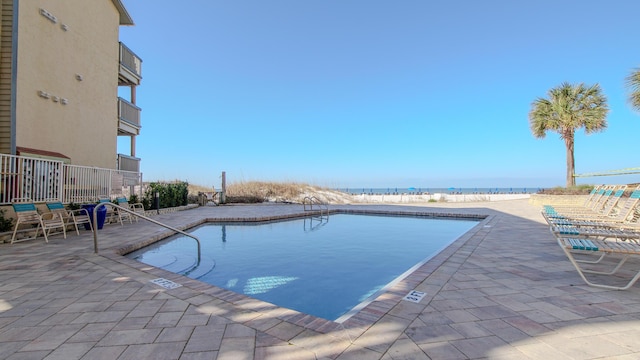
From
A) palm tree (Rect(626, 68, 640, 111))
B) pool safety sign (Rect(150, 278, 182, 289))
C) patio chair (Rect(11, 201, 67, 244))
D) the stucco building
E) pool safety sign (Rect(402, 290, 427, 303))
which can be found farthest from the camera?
palm tree (Rect(626, 68, 640, 111))

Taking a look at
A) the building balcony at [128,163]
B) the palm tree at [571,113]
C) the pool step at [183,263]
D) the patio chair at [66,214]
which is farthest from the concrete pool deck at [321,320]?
the palm tree at [571,113]

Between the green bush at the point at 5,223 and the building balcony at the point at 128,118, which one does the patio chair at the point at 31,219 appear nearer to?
the green bush at the point at 5,223

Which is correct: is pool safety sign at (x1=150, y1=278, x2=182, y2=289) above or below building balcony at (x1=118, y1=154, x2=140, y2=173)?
below

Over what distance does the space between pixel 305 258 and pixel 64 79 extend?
9158 mm

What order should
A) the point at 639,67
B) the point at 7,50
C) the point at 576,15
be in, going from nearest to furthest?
the point at 7,50, the point at 639,67, the point at 576,15

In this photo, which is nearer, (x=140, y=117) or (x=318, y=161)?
(x=140, y=117)

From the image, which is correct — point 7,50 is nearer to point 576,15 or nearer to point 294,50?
point 294,50

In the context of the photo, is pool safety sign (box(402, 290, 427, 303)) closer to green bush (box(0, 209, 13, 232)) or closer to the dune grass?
green bush (box(0, 209, 13, 232))

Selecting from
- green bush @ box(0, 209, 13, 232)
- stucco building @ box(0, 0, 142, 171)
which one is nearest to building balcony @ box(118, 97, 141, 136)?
stucco building @ box(0, 0, 142, 171)

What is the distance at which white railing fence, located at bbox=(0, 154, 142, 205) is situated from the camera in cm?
570

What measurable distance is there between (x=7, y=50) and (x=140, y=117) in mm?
6350

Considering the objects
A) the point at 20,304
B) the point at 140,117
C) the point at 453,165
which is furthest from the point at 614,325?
the point at 453,165

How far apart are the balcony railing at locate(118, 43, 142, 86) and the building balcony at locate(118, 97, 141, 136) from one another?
1058 mm

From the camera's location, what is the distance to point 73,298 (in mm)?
2631
